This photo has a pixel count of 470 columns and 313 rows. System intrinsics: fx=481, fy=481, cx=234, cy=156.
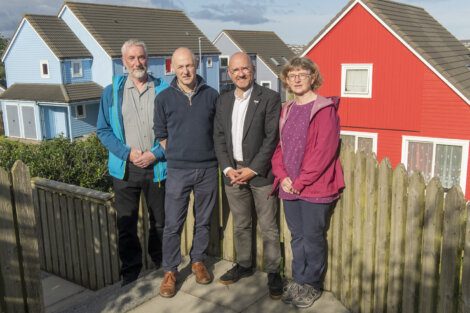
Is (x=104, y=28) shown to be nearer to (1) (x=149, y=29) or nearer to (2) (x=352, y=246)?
(1) (x=149, y=29)

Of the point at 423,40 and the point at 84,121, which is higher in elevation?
the point at 423,40

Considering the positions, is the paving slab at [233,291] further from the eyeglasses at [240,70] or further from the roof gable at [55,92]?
the roof gable at [55,92]

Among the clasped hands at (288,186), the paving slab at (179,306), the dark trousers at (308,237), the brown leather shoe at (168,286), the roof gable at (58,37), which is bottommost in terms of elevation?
the paving slab at (179,306)

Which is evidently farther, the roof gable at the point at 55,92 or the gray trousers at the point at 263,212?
the roof gable at the point at 55,92

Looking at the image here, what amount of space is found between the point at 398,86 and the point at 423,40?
7.32 ft

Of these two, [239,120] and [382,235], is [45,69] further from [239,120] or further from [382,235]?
[382,235]

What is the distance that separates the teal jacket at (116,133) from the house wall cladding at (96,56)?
1158 inches

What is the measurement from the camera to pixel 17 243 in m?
3.36

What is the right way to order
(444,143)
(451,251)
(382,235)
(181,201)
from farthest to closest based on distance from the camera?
1. (444,143)
2. (181,201)
3. (382,235)
4. (451,251)

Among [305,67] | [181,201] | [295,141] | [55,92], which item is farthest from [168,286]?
[55,92]

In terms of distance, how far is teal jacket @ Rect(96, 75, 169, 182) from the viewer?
184 inches

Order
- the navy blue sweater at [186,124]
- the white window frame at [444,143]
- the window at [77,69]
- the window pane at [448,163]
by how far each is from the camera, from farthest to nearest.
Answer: the window at [77,69] → the window pane at [448,163] → the white window frame at [444,143] → the navy blue sweater at [186,124]

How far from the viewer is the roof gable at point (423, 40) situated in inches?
674

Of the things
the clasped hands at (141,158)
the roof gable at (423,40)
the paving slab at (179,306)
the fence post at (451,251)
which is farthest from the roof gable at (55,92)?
the fence post at (451,251)
